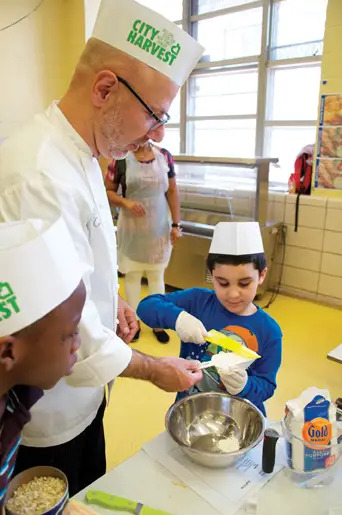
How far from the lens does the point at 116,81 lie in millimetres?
881

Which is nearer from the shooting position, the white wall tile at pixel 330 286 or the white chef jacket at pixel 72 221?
the white chef jacket at pixel 72 221

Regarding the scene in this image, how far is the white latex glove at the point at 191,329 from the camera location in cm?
105

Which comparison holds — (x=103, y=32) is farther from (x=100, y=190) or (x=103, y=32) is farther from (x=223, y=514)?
(x=223, y=514)

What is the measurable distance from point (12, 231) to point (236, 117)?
142 inches

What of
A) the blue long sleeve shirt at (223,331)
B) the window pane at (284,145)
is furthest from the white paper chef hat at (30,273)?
the window pane at (284,145)

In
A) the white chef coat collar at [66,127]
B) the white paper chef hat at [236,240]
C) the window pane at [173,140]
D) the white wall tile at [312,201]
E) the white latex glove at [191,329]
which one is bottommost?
the white latex glove at [191,329]

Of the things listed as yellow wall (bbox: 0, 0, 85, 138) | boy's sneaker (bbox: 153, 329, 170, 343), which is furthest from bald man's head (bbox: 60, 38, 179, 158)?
yellow wall (bbox: 0, 0, 85, 138)

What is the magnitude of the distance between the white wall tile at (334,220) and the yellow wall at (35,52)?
274 cm

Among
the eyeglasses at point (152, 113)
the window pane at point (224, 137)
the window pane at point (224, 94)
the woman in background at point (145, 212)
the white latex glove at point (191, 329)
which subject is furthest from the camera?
the window pane at point (224, 137)

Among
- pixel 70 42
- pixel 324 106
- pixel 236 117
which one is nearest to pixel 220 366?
pixel 324 106

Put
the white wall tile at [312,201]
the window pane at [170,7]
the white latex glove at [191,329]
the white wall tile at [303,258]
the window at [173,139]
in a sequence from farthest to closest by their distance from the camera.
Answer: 1. the window at [173,139]
2. the window pane at [170,7]
3. the white wall tile at [303,258]
4. the white wall tile at [312,201]
5. the white latex glove at [191,329]

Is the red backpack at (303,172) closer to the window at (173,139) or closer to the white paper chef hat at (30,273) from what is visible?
the window at (173,139)

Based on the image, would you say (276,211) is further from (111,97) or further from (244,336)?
(111,97)

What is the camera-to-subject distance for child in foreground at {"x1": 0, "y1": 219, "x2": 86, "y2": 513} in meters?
0.50
